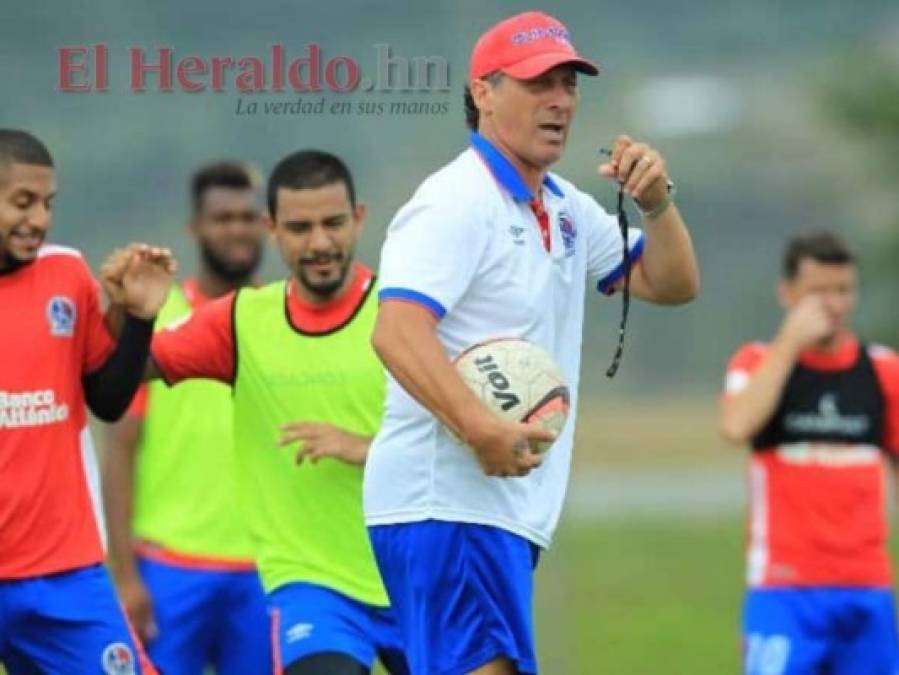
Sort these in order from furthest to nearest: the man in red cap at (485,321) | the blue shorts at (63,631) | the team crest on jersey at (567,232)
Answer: the blue shorts at (63,631)
the team crest on jersey at (567,232)
the man in red cap at (485,321)

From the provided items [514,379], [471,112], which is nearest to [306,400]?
[471,112]

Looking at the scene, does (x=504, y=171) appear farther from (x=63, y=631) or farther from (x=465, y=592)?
(x=63, y=631)

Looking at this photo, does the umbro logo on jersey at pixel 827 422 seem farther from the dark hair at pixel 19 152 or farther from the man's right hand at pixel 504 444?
the man's right hand at pixel 504 444

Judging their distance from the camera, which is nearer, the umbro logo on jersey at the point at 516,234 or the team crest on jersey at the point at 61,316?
the umbro logo on jersey at the point at 516,234

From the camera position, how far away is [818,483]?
1116 cm

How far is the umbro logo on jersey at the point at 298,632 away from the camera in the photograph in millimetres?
8242

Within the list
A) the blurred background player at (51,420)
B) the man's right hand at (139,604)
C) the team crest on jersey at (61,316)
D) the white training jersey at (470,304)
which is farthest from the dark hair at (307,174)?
the man's right hand at (139,604)

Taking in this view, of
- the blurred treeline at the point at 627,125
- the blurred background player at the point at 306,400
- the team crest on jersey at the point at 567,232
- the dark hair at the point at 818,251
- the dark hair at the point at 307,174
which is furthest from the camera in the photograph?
the blurred treeline at the point at 627,125

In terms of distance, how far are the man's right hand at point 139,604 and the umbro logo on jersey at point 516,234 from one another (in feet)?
12.7

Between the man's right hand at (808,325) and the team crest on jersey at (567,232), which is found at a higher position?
the team crest on jersey at (567,232)

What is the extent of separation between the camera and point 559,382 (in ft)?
22.8

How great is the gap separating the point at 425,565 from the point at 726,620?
482 inches

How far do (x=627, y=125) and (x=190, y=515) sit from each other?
20.4m

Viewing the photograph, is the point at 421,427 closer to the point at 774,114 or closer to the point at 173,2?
the point at 173,2
